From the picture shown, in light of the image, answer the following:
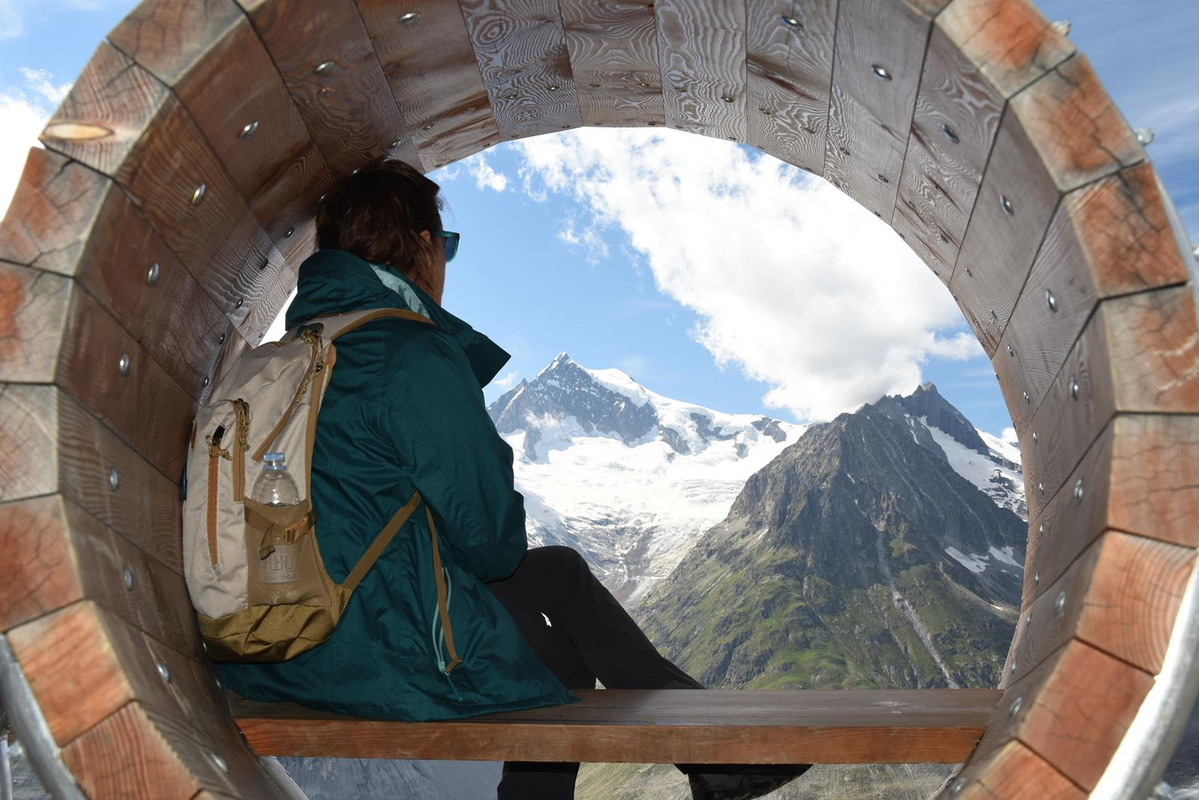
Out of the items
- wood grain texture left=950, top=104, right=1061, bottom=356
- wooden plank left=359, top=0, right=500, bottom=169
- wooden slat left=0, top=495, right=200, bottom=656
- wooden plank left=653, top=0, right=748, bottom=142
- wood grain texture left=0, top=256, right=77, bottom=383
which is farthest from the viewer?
wooden plank left=653, top=0, right=748, bottom=142

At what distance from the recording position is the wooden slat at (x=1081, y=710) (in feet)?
7.58

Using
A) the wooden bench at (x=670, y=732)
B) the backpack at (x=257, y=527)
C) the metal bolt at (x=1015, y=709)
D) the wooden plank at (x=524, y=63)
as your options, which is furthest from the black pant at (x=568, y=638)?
the wooden plank at (x=524, y=63)

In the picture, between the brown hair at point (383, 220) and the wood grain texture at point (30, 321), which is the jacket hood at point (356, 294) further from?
the wood grain texture at point (30, 321)

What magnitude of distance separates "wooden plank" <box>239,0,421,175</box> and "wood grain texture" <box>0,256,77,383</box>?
93 cm

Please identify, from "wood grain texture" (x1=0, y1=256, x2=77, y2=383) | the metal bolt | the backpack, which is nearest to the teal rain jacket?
the backpack

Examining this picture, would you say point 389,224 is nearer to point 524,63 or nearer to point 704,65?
point 524,63

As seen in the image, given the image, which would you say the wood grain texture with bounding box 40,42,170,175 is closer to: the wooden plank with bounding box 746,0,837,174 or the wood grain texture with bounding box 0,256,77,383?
the wood grain texture with bounding box 0,256,77,383

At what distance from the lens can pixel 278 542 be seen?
10.2ft

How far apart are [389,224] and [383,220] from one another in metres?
0.03

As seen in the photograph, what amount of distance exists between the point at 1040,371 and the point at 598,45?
7.32 ft

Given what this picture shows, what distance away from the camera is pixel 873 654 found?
134375 millimetres

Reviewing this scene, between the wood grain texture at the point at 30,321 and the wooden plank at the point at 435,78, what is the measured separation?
4.67ft

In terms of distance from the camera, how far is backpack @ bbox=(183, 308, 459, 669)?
10.1 feet

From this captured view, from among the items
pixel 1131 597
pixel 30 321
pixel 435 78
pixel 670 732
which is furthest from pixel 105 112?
pixel 1131 597
